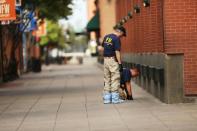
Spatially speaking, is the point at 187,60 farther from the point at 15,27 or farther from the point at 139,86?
the point at 15,27

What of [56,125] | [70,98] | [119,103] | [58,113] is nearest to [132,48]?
[70,98]

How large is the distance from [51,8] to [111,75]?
771 inches

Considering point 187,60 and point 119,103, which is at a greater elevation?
point 187,60

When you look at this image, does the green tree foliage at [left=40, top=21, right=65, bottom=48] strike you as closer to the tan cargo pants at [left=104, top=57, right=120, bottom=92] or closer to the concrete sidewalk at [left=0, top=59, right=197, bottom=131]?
the concrete sidewalk at [left=0, top=59, right=197, bottom=131]

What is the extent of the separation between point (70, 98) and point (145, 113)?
494 cm

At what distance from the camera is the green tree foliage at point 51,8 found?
107 feet

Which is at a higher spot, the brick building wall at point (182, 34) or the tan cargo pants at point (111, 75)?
the brick building wall at point (182, 34)

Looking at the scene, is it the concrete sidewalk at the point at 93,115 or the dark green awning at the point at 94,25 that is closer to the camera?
the concrete sidewalk at the point at 93,115

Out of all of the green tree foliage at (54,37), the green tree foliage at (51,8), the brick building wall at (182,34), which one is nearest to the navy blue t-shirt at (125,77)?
the brick building wall at (182,34)

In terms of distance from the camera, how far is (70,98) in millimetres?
18062

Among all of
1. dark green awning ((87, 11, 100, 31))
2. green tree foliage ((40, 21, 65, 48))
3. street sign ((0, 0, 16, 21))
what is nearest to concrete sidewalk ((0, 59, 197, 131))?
street sign ((0, 0, 16, 21))

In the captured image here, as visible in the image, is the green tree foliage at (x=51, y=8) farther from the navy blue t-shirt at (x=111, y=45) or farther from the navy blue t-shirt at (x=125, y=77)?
the navy blue t-shirt at (x=111, y=45)

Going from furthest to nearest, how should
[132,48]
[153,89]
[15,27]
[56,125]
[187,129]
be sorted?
[15,27]
[132,48]
[153,89]
[56,125]
[187,129]

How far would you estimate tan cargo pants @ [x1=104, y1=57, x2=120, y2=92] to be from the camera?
15641 mm
